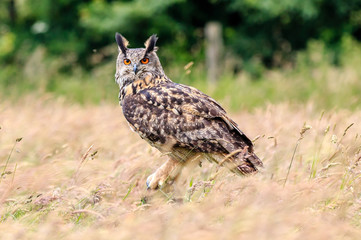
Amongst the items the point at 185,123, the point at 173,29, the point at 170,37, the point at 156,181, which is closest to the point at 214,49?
the point at 173,29

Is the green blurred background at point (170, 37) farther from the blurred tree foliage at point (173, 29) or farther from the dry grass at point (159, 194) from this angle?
the dry grass at point (159, 194)

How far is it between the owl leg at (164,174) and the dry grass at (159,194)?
0.29ft

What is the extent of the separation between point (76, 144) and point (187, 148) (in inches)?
70.1

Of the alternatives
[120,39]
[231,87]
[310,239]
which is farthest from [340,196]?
[231,87]

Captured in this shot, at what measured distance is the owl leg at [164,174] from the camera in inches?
161

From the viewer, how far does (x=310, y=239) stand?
2.29 meters

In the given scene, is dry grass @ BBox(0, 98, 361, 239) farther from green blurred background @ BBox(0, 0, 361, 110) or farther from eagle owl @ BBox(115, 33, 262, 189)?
green blurred background @ BBox(0, 0, 361, 110)

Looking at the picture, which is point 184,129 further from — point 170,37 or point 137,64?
point 170,37

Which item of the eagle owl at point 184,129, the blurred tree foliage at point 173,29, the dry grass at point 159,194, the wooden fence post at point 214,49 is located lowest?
the dry grass at point 159,194

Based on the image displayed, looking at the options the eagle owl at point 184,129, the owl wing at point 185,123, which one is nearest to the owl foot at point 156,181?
the eagle owl at point 184,129

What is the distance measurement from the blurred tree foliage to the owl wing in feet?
34.9

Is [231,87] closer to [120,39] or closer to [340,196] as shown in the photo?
[120,39]

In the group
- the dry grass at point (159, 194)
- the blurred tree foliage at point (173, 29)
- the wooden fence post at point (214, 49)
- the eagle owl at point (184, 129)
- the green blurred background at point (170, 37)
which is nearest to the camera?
the dry grass at point (159, 194)

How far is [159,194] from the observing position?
4156mm
